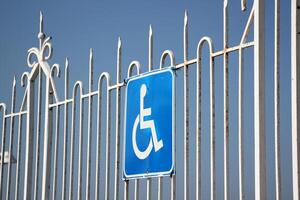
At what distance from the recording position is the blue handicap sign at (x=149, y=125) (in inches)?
185

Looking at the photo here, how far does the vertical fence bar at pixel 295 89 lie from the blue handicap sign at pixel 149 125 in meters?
1.16

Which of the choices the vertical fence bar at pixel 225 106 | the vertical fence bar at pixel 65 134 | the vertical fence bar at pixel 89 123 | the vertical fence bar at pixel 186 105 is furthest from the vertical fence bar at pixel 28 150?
the vertical fence bar at pixel 225 106

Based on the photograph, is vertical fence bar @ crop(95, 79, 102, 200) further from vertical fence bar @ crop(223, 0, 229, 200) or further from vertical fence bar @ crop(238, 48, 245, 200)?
vertical fence bar @ crop(238, 48, 245, 200)

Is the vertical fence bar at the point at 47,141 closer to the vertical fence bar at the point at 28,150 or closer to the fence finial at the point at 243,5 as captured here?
the vertical fence bar at the point at 28,150

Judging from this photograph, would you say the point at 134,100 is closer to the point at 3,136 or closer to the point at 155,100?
the point at 155,100

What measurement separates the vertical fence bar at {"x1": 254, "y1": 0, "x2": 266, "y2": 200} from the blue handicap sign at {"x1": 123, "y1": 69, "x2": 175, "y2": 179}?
87 centimetres

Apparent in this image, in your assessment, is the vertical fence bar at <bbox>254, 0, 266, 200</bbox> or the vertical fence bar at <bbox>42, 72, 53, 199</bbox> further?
the vertical fence bar at <bbox>42, 72, 53, 199</bbox>

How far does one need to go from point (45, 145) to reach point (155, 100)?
2.02 metres

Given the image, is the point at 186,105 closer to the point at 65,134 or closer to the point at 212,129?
the point at 212,129

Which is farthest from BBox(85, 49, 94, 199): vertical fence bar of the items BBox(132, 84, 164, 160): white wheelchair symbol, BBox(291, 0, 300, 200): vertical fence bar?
BBox(291, 0, 300, 200): vertical fence bar

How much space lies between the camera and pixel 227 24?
4.25 m

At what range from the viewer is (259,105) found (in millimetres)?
3922

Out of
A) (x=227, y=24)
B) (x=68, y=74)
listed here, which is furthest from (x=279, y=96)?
(x=68, y=74)

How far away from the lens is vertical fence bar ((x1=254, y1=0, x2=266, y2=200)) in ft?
12.7
